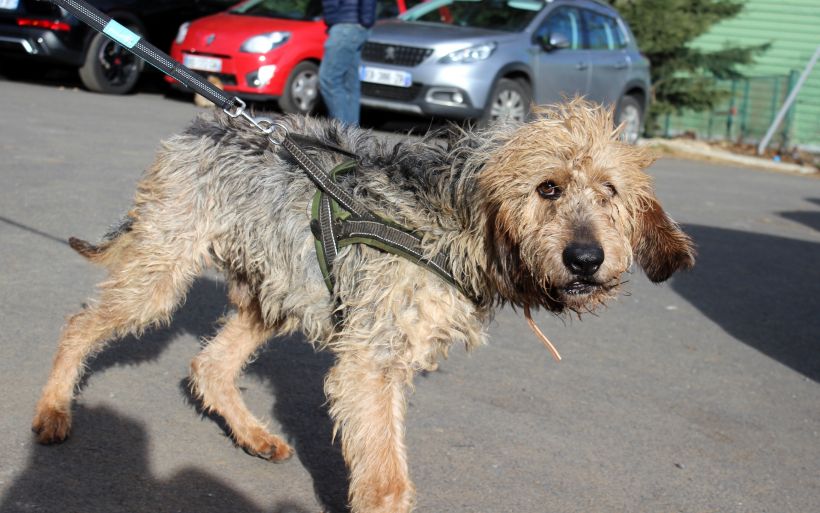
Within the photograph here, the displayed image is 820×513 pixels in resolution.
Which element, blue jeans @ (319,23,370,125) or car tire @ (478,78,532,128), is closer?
blue jeans @ (319,23,370,125)

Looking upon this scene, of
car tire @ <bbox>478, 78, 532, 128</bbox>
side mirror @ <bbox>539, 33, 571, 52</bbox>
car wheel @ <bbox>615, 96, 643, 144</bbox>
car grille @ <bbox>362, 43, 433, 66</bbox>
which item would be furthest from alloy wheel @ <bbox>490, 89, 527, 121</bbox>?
car wheel @ <bbox>615, 96, 643, 144</bbox>

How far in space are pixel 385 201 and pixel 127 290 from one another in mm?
1281

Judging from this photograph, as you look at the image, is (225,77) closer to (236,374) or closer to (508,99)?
(508,99)

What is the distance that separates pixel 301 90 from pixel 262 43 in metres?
0.88

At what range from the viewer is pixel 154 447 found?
4.23m

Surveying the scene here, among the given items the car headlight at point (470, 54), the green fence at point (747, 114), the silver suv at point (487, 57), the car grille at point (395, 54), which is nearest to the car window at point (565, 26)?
the silver suv at point (487, 57)

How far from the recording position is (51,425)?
4129 mm

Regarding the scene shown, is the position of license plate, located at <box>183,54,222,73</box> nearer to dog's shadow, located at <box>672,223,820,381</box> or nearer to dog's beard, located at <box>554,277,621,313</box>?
dog's shadow, located at <box>672,223,820,381</box>

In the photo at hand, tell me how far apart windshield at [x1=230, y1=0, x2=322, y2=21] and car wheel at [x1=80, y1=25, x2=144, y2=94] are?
1742 mm

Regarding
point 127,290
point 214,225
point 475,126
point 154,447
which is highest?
point 475,126

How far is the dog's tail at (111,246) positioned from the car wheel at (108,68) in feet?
32.7

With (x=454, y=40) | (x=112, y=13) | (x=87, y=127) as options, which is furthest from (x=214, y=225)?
(x=112, y=13)

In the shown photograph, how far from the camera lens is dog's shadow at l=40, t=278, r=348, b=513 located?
424 cm

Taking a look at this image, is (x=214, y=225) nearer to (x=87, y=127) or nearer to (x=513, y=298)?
(x=513, y=298)
